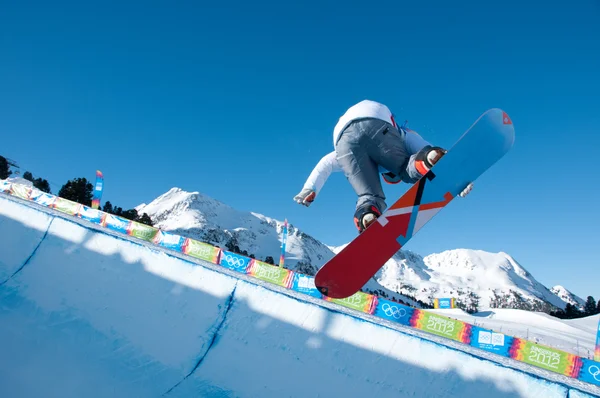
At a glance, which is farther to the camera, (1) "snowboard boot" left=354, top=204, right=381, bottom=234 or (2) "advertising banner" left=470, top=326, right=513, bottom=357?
(2) "advertising banner" left=470, top=326, right=513, bottom=357

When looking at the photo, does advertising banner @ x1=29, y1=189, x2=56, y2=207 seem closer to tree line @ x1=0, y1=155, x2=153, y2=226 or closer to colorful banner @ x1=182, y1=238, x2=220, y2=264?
colorful banner @ x1=182, y1=238, x2=220, y2=264

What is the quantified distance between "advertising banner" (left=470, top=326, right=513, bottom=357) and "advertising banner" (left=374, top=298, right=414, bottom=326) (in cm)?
163

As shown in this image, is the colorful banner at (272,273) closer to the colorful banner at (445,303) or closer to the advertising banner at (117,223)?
the advertising banner at (117,223)

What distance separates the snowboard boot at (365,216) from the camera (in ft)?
7.75

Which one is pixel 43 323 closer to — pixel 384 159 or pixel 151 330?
pixel 151 330

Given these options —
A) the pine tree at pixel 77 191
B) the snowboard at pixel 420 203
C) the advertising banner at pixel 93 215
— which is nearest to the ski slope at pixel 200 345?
the snowboard at pixel 420 203

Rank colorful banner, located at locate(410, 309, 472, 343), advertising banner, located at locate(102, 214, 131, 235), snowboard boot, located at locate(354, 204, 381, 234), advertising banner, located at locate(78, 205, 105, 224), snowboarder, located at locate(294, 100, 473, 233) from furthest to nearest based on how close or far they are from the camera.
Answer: advertising banner, located at locate(78, 205, 105, 224) → advertising banner, located at locate(102, 214, 131, 235) → colorful banner, located at locate(410, 309, 472, 343) → snowboarder, located at locate(294, 100, 473, 233) → snowboard boot, located at locate(354, 204, 381, 234)

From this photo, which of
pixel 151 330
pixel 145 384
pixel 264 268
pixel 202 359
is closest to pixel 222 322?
pixel 202 359

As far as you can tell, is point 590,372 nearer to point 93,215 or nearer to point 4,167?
point 93,215

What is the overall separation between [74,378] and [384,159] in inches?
94.8

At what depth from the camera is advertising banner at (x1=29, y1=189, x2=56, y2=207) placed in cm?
1667

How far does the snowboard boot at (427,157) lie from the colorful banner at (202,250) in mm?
11406

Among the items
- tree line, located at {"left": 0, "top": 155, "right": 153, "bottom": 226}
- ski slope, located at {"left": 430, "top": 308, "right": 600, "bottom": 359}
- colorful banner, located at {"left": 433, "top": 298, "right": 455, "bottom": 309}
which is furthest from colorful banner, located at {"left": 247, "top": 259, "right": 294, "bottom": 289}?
tree line, located at {"left": 0, "top": 155, "right": 153, "bottom": 226}

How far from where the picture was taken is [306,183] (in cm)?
309
